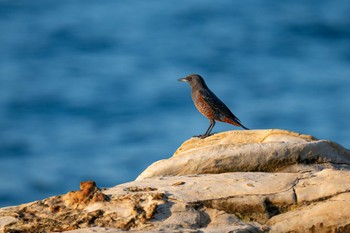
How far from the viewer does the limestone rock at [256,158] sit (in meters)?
8.61

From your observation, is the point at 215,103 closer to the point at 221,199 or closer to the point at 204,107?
the point at 204,107

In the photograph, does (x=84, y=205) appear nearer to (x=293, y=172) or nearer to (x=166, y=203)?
(x=166, y=203)

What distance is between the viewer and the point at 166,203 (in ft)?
24.6

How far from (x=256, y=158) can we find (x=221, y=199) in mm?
1086

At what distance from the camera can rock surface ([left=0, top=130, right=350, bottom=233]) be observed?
734 cm

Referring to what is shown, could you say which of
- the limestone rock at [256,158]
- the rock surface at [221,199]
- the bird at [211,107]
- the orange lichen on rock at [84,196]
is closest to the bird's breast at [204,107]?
the bird at [211,107]

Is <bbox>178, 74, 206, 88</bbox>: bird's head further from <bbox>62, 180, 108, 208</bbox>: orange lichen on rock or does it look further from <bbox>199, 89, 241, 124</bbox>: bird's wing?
<bbox>62, 180, 108, 208</bbox>: orange lichen on rock

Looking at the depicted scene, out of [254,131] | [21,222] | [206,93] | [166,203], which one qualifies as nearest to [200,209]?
[166,203]

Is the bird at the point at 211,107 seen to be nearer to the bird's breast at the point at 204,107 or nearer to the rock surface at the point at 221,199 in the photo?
the bird's breast at the point at 204,107

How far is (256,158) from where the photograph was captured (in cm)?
862

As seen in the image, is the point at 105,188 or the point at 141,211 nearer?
the point at 141,211

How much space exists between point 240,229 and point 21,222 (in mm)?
1944

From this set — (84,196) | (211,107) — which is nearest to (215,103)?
(211,107)

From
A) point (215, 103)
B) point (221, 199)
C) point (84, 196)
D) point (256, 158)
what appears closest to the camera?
point (221, 199)
